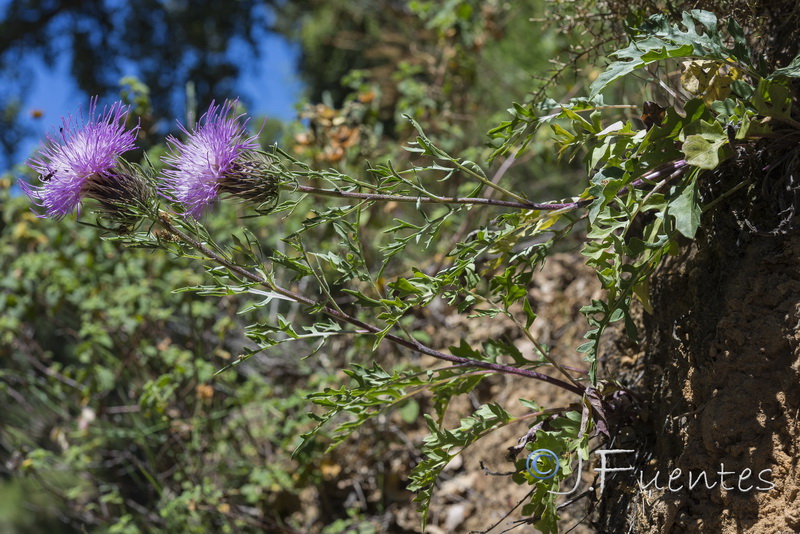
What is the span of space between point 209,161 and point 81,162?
0.77ft

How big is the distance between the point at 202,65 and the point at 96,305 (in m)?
5.43

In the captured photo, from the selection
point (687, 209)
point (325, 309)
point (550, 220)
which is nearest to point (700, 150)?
point (687, 209)

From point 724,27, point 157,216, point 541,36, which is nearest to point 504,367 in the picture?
point 157,216

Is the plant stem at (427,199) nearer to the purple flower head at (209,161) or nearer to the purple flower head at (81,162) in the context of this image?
the purple flower head at (209,161)

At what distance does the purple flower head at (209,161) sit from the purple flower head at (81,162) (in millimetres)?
101

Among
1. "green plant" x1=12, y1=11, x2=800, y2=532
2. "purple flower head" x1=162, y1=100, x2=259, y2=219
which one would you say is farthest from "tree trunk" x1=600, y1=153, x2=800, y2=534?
"purple flower head" x1=162, y1=100, x2=259, y2=219

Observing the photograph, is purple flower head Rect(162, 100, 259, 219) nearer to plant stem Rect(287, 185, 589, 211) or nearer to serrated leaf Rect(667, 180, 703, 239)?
plant stem Rect(287, 185, 589, 211)

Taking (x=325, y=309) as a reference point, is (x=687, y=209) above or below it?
below

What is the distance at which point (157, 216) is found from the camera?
4.64 ft

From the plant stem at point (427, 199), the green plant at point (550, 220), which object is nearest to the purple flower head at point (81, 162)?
the green plant at point (550, 220)

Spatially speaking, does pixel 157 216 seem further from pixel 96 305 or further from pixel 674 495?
pixel 96 305

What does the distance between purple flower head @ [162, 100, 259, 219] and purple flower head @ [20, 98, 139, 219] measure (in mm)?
101

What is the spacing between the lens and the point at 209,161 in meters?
1.42

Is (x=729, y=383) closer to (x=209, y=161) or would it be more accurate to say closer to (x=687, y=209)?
(x=687, y=209)
